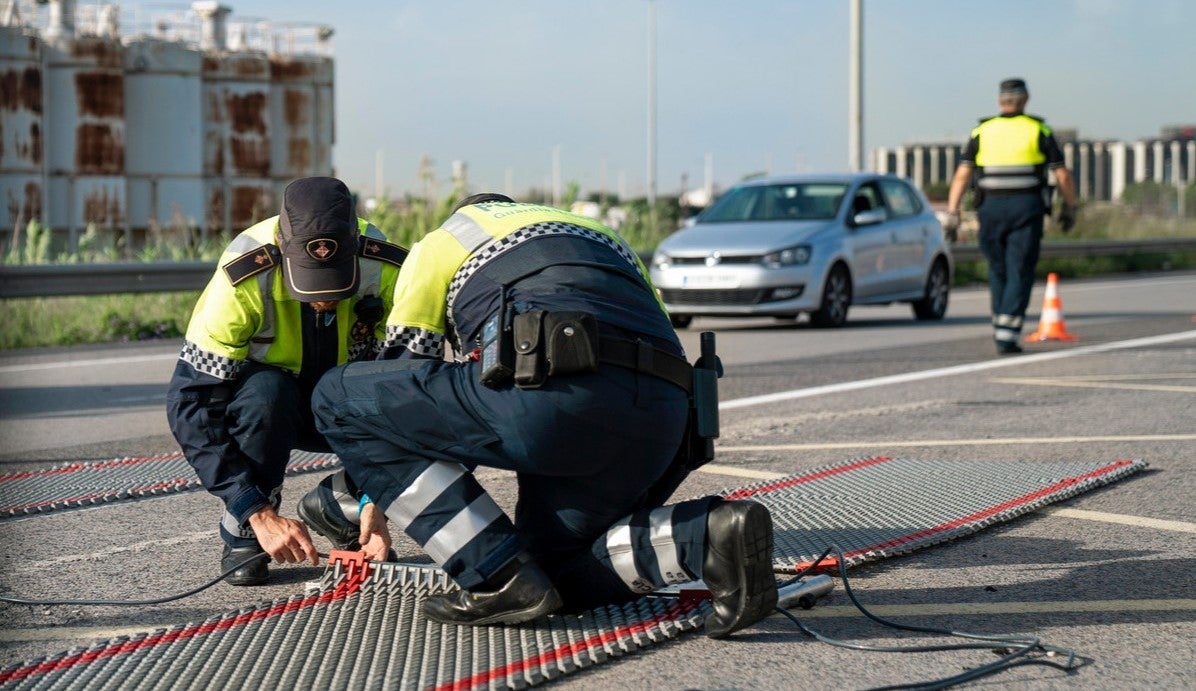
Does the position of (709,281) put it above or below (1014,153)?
below

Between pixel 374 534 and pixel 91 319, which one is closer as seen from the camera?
pixel 374 534

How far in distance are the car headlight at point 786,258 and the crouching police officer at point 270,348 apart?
1028cm

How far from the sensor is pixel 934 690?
358 centimetres

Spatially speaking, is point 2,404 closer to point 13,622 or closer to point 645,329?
point 13,622

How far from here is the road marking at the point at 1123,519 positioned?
5.46 metres

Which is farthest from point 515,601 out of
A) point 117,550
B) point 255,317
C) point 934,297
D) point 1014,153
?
point 934,297

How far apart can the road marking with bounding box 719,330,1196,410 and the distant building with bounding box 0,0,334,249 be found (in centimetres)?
3182

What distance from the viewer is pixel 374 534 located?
450cm

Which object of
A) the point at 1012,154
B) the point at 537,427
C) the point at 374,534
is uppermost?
the point at 1012,154

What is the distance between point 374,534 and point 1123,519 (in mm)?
2723

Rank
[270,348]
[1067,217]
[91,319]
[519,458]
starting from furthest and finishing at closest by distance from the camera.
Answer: [91,319], [1067,217], [270,348], [519,458]

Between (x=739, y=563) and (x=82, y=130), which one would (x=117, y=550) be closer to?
(x=739, y=563)

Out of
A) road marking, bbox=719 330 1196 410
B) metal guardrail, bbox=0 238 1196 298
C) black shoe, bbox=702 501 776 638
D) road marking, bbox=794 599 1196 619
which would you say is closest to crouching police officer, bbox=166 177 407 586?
black shoe, bbox=702 501 776 638

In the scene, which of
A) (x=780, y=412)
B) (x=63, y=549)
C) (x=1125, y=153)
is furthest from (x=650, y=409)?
(x=1125, y=153)
